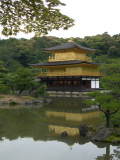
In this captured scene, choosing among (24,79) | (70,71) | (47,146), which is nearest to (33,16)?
(47,146)

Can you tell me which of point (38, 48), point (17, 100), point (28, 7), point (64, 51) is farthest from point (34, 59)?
point (28, 7)

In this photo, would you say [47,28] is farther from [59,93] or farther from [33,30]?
[59,93]

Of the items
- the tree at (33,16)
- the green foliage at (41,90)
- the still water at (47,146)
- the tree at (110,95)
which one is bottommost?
the still water at (47,146)

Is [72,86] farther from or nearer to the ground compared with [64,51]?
nearer to the ground

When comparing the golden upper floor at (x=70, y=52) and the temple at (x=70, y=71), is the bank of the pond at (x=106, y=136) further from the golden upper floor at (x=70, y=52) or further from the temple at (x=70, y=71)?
→ the golden upper floor at (x=70, y=52)

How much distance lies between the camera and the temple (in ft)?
108

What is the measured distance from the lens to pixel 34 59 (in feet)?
173

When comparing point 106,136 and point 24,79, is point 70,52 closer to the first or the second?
point 24,79

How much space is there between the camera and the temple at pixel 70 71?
33.0 metres

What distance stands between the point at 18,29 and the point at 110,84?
556cm

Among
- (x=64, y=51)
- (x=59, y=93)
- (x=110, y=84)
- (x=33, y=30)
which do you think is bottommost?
(x=59, y=93)

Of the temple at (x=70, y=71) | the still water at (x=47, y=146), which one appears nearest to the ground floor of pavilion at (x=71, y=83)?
the temple at (x=70, y=71)

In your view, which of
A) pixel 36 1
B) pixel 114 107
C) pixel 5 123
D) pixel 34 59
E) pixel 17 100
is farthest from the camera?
pixel 34 59

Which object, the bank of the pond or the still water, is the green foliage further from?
the bank of the pond
